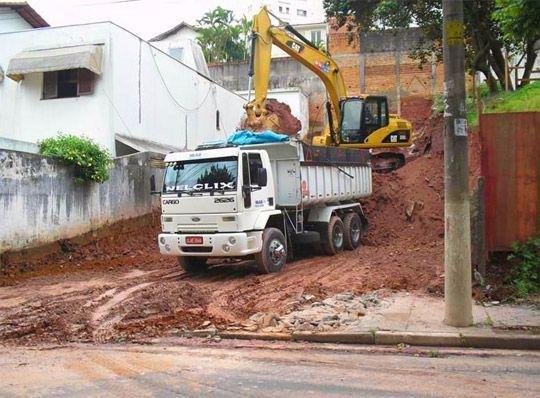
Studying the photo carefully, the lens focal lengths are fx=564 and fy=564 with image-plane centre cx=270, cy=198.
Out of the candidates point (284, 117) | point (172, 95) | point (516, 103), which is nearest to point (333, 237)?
point (516, 103)

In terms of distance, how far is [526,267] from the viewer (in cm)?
852

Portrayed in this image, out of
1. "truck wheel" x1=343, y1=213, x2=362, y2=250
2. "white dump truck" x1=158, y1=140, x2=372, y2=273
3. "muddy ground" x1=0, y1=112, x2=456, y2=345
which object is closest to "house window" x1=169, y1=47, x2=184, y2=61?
"muddy ground" x1=0, y1=112, x2=456, y2=345

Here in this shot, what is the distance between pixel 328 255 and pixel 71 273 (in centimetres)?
623

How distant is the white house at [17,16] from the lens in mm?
22188

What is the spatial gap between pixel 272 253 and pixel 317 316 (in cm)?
403

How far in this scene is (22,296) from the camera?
10492 millimetres

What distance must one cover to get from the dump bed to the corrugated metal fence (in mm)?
4710

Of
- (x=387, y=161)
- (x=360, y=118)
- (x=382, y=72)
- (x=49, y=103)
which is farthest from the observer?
(x=382, y=72)

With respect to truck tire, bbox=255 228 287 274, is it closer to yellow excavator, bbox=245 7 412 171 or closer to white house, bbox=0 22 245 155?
yellow excavator, bbox=245 7 412 171

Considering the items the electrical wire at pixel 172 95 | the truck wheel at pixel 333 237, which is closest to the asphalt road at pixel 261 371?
the truck wheel at pixel 333 237

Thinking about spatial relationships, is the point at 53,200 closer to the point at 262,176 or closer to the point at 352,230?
the point at 262,176

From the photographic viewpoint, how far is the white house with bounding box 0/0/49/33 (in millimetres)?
22188

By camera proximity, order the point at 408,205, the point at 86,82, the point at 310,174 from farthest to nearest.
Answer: the point at 86,82 < the point at 408,205 < the point at 310,174

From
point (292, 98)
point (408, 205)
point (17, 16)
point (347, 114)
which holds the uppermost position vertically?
point (17, 16)
